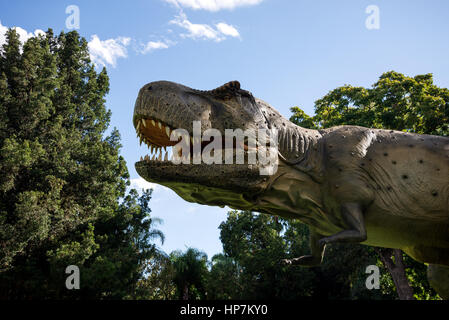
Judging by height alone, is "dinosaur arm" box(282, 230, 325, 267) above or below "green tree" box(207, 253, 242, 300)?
above

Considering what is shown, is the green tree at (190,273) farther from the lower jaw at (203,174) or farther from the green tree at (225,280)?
the lower jaw at (203,174)

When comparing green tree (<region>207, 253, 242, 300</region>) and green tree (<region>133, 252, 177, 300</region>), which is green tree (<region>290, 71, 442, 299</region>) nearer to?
green tree (<region>207, 253, 242, 300</region>)

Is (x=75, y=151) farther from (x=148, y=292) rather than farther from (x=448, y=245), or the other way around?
(x=448, y=245)

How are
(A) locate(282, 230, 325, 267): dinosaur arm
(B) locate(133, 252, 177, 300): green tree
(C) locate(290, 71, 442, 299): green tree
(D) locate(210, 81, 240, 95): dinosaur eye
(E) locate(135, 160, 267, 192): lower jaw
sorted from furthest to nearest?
(B) locate(133, 252, 177, 300): green tree → (C) locate(290, 71, 442, 299): green tree → (A) locate(282, 230, 325, 267): dinosaur arm → (D) locate(210, 81, 240, 95): dinosaur eye → (E) locate(135, 160, 267, 192): lower jaw

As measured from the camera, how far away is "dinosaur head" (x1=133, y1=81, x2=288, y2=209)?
420 centimetres

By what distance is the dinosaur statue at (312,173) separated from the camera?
4227 mm

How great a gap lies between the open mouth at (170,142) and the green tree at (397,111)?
17.6 metres

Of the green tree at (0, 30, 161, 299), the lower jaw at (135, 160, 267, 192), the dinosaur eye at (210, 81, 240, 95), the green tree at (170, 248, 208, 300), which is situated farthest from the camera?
the green tree at (170, 248, 208, 300)

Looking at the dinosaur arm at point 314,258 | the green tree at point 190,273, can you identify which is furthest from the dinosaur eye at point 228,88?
the green tree at point 190,273

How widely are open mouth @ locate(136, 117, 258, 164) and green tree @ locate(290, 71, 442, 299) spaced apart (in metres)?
17.6

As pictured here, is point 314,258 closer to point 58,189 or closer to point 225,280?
point 58,189

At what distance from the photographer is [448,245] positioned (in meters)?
4.87

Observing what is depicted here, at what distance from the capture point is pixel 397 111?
68.8ft

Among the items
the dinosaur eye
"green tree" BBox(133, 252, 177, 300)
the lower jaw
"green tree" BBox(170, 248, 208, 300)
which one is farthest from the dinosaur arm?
"green tree" BBox(170, 248, 208, 300)
